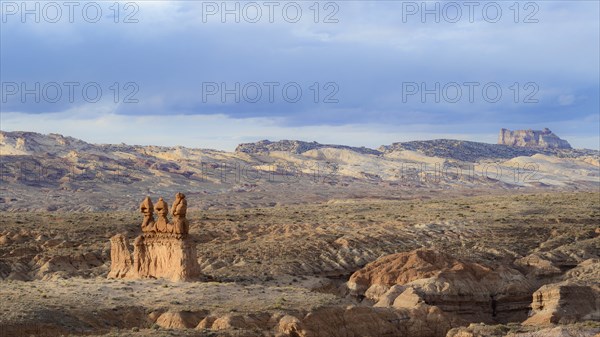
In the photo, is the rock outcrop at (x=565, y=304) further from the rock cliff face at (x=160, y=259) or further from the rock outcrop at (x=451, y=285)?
the rock cliff face at (x=160, y=259)

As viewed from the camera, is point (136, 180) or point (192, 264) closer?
point (192, 264)

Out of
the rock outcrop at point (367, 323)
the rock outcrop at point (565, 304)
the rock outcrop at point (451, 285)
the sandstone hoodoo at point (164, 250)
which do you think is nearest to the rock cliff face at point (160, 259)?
the sandstone hoodoo at point (164, 250)

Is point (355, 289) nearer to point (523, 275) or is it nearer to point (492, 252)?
point (523, 275)

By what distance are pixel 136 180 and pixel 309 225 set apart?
117 m

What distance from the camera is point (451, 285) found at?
188 feet

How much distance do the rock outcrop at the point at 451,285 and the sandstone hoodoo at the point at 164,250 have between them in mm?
9769

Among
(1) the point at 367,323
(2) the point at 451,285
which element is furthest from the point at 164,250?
(2) the point at 451,285

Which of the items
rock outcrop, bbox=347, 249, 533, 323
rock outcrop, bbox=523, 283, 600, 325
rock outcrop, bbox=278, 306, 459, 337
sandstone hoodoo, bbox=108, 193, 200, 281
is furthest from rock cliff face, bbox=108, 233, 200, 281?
rock outcrop, bbox=523, 283, 600, 325

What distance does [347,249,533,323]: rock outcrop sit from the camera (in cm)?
5631

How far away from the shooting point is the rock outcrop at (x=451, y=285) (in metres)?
56.3

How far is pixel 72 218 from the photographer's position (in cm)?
9069

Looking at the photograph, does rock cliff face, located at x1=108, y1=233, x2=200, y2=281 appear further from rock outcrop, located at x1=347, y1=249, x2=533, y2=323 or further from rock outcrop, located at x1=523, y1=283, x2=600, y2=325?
rock outcrop, located at x1=523, y1=283, x2=600, y2=325

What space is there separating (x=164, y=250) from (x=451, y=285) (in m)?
14.7

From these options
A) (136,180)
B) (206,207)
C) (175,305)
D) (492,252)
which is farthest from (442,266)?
(136,180)
